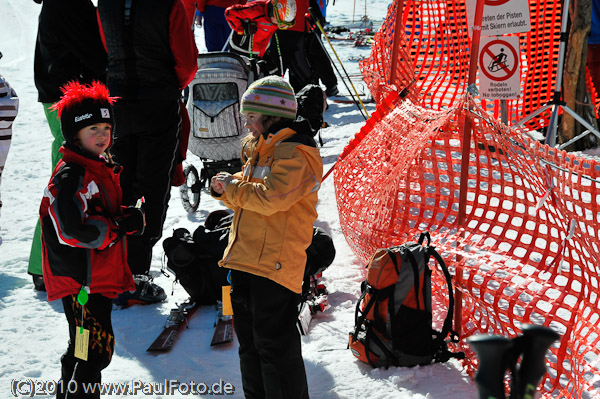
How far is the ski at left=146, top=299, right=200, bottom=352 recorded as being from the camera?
3609 millimetres

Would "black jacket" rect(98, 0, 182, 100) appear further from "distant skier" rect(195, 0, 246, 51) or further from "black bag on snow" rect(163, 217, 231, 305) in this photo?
"distant skier" rect(195, 0, 246, 51)

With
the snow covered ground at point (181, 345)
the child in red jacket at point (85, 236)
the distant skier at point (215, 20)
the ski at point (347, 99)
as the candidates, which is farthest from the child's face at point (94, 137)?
the ski at point (347, 99)

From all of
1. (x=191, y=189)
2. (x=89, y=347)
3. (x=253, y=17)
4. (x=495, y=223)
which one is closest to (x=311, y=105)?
(x=495, y=223)

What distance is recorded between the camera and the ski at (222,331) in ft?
11.8

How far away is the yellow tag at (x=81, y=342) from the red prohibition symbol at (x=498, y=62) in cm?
338

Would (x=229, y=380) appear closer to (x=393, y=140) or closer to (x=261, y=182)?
(x=261, y=182)

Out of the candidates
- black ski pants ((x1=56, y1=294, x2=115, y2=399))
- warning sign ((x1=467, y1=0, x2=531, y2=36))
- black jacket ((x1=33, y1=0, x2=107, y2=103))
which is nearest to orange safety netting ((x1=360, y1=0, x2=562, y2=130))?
warning sign ((x1=467, y1=0, x2=531, y2=36))

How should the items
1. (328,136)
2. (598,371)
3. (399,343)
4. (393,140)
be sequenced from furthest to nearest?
(328,136)
(393,140)
(399,343)
(598,371)

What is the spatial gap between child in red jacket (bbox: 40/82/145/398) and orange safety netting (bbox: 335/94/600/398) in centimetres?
174

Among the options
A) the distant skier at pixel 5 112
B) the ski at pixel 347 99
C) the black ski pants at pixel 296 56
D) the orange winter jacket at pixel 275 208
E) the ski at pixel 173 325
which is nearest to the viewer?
the orange winter jacket at pixel 275 208

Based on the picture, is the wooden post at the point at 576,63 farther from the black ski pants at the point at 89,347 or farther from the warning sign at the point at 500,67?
the black ski pants at the point at 89,347

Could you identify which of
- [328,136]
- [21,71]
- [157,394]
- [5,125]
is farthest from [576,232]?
[21,71]

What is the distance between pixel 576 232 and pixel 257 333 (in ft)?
5.49

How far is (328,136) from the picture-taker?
859cm
